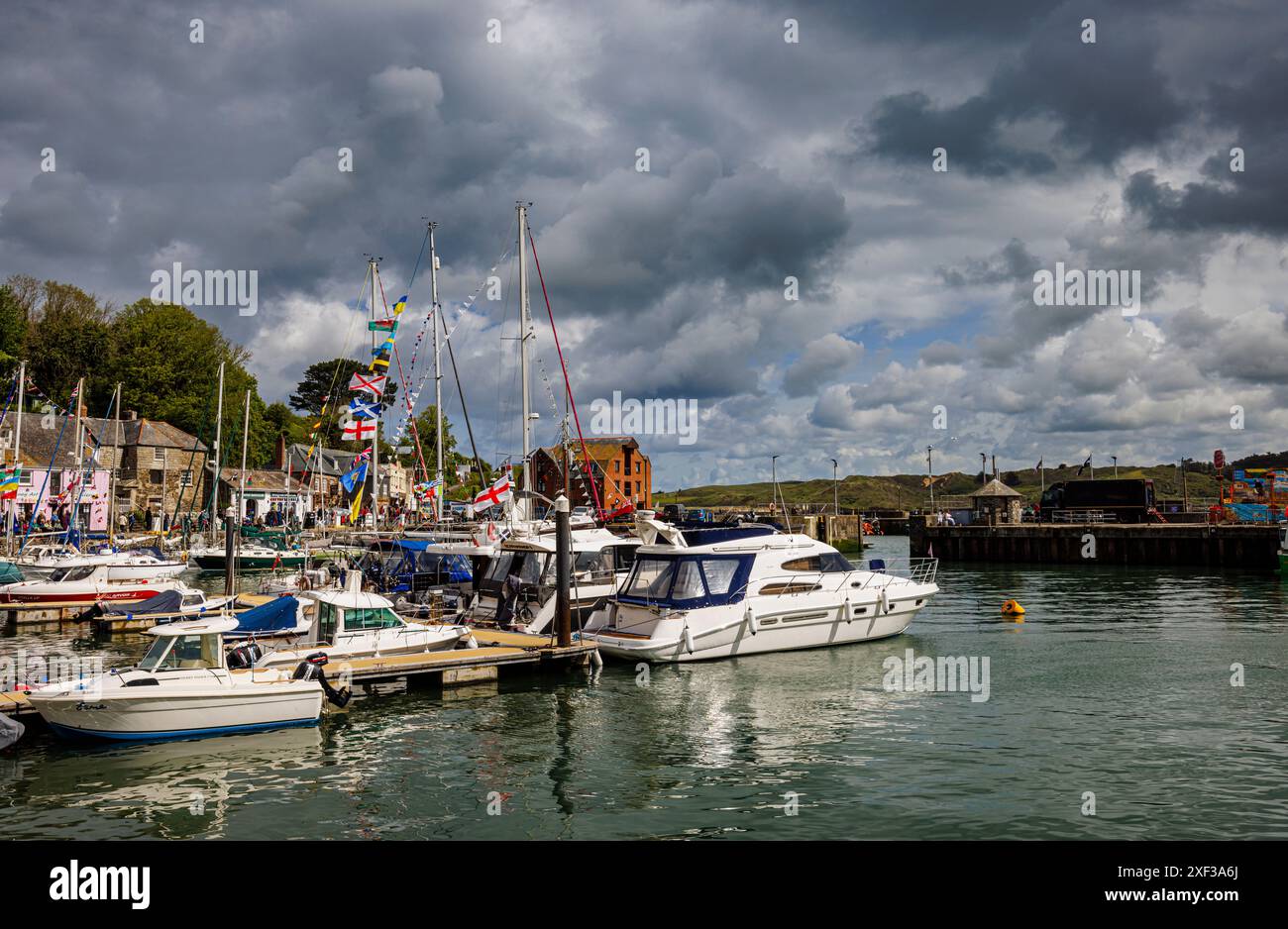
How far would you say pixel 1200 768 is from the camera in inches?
623

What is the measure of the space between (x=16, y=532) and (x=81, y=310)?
38.0 meters

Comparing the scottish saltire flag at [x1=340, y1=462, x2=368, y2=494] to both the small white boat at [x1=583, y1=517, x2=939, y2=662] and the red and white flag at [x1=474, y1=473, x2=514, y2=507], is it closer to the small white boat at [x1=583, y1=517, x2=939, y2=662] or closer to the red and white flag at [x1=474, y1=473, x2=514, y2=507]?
the red and white flag at [x1=474, y1=473, x2=514, y2=507]

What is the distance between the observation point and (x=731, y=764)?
16688 millimetres

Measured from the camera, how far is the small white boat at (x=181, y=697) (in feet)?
56.5

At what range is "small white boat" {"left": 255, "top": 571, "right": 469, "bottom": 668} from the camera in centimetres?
2330

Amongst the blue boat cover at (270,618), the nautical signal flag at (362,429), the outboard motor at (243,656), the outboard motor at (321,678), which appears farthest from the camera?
the nautical signal flag at (362,429)

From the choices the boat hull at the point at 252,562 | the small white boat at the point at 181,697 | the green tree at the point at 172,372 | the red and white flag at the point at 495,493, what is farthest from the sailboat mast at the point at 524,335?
the green tree at the point at 172,372

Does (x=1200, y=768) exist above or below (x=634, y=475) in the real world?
below

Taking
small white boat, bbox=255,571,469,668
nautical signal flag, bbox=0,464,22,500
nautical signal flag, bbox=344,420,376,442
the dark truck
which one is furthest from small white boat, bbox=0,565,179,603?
the dark truck

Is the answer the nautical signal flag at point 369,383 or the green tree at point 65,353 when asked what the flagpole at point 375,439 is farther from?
the green tree at point 65,353

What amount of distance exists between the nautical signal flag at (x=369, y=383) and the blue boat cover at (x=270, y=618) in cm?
1170

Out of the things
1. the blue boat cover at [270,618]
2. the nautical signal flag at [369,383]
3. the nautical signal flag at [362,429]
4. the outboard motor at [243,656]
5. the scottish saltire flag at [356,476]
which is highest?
the nautical signal flag at [369,383]
